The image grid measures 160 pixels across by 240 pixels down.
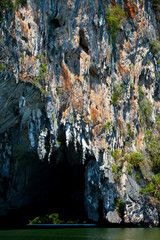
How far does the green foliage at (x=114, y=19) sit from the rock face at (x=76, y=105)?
22cm

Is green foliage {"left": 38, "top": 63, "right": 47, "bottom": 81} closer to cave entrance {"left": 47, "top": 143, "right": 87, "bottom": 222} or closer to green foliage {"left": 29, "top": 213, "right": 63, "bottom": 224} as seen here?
cave entrance {"left": 47, "top": 143, "right": 87, "bottom": 222}

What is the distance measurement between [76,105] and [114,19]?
25.6 ft

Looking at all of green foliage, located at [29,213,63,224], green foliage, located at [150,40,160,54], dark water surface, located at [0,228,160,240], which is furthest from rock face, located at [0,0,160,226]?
dark water surface, located at [0,228,160,240]

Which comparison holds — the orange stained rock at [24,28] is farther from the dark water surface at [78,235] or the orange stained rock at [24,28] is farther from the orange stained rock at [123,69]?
the orange stained rock at [123,69]

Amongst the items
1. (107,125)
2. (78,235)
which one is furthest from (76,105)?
(78,235)

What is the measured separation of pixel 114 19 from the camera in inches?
1041

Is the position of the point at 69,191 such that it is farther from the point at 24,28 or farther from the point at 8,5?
the point at 8,5

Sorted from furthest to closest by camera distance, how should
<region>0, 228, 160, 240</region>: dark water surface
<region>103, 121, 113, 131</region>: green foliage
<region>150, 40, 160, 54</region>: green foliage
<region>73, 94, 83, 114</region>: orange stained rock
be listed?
1. <region>150, 40, 160, 54</region>: green foliage
2. <region>103, 121, 113, 131</region>: green foliage
3. <region>73, 94, 83, 114</region>: orange stained rock
4. <region>0, 228, 160, 240</region>: dark water surface

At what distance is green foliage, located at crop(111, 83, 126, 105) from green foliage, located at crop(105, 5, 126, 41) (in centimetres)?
343

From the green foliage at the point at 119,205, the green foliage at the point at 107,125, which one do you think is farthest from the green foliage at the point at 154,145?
the green foliage at the point at 107,125

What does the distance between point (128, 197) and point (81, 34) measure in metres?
10.8

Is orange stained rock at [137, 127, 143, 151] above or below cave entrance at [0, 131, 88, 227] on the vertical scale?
above

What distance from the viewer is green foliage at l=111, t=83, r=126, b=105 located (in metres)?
25.7

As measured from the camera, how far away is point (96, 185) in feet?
77.8
